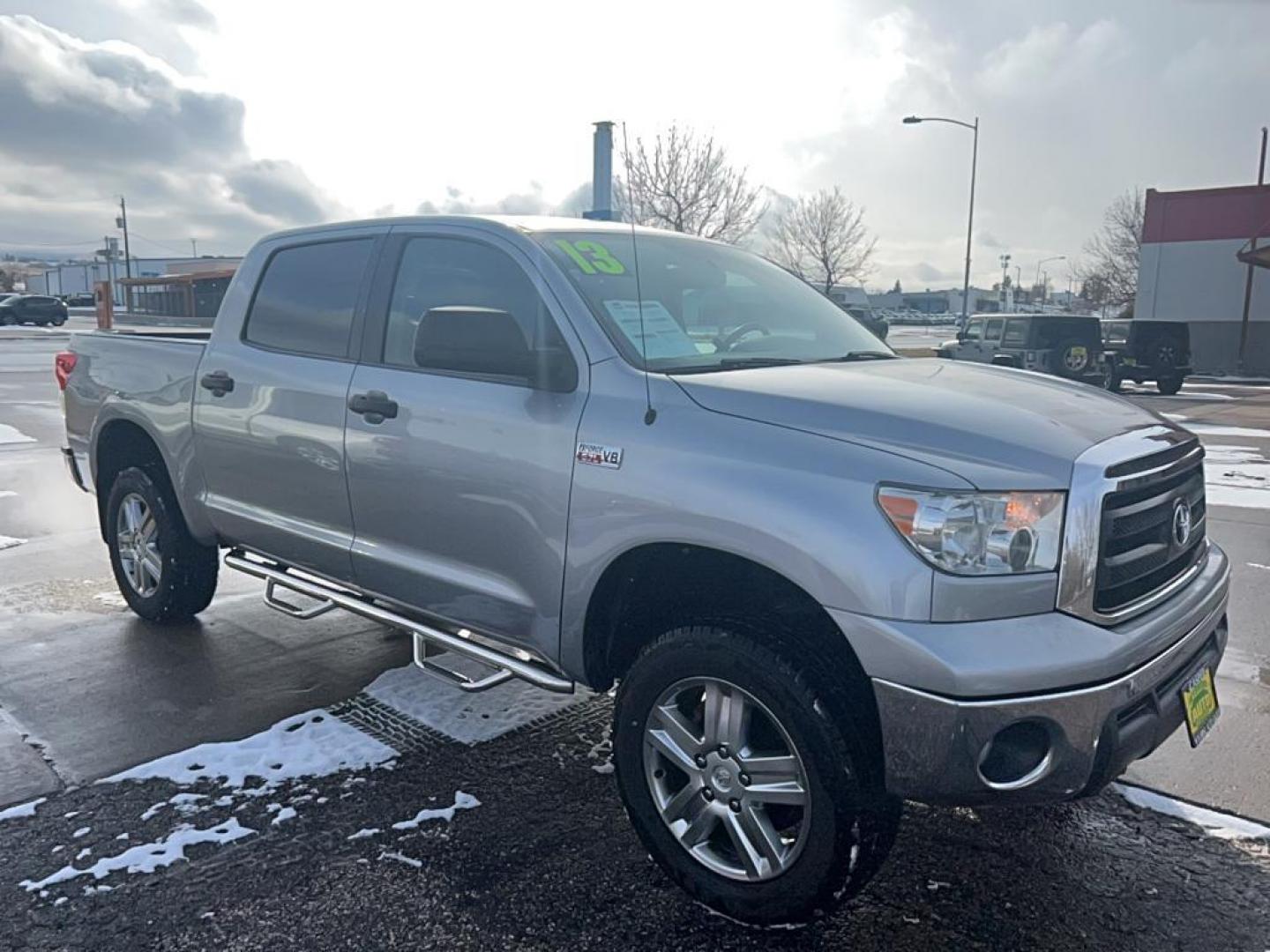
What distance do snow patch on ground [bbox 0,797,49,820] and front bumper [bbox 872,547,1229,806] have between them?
286 cm

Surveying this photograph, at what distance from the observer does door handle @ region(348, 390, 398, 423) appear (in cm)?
362

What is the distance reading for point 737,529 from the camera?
2.63 metres

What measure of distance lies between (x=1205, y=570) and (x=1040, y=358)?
1780cm

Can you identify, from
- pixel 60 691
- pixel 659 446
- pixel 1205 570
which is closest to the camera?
pixel 659 446

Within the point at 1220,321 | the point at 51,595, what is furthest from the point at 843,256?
the point at 51,595

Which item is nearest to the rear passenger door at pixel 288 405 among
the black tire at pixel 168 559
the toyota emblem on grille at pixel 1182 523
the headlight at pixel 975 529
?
the black tire at pixel 168 559

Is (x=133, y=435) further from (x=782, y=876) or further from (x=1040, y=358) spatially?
(x=1040, y=358)

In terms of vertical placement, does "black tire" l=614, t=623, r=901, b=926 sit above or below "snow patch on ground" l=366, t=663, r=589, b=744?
above

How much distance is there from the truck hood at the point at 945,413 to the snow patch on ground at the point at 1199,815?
1.35 m

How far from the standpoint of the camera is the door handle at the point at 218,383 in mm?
4480

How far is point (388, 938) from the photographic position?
108 inches

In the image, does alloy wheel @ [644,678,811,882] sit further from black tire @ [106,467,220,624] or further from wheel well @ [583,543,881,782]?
black tire @ [106,467,220,624]

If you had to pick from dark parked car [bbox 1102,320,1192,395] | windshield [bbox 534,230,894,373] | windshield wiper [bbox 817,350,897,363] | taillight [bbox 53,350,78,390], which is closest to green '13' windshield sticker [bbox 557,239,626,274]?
windshield [bbox 534,230,894,373]

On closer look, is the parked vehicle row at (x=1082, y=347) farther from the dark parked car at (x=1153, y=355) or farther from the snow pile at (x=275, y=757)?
the snow pile at (x=275, y=757)
